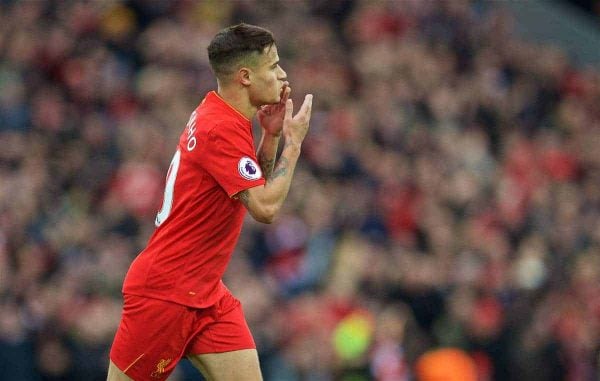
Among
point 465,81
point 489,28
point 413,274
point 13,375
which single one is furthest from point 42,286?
point 489,28

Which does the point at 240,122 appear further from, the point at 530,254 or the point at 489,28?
the point at 489,28

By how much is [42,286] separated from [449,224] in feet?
15.5

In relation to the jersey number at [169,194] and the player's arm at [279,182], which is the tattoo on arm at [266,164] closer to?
the player's arm at [279,182]

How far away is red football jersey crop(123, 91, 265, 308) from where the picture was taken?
5953mm

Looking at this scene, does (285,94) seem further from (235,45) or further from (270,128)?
(235,45)

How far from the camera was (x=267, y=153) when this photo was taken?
21.0ft

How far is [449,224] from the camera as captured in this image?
13.6m

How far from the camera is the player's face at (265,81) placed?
608 centimetres

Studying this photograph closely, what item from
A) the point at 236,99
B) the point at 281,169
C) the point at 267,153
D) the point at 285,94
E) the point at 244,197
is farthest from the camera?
the point at 267,153

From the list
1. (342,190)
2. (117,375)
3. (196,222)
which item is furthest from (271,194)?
(342,190)

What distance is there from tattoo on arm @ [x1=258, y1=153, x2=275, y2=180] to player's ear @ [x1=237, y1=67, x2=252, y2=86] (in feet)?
1.59

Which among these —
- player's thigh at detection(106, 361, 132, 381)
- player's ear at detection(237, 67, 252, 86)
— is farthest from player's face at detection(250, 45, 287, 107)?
player's thigh at detection(106, 361, 132, 381)

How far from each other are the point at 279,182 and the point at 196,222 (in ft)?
1.42

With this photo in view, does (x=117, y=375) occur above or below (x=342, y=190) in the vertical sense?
above
